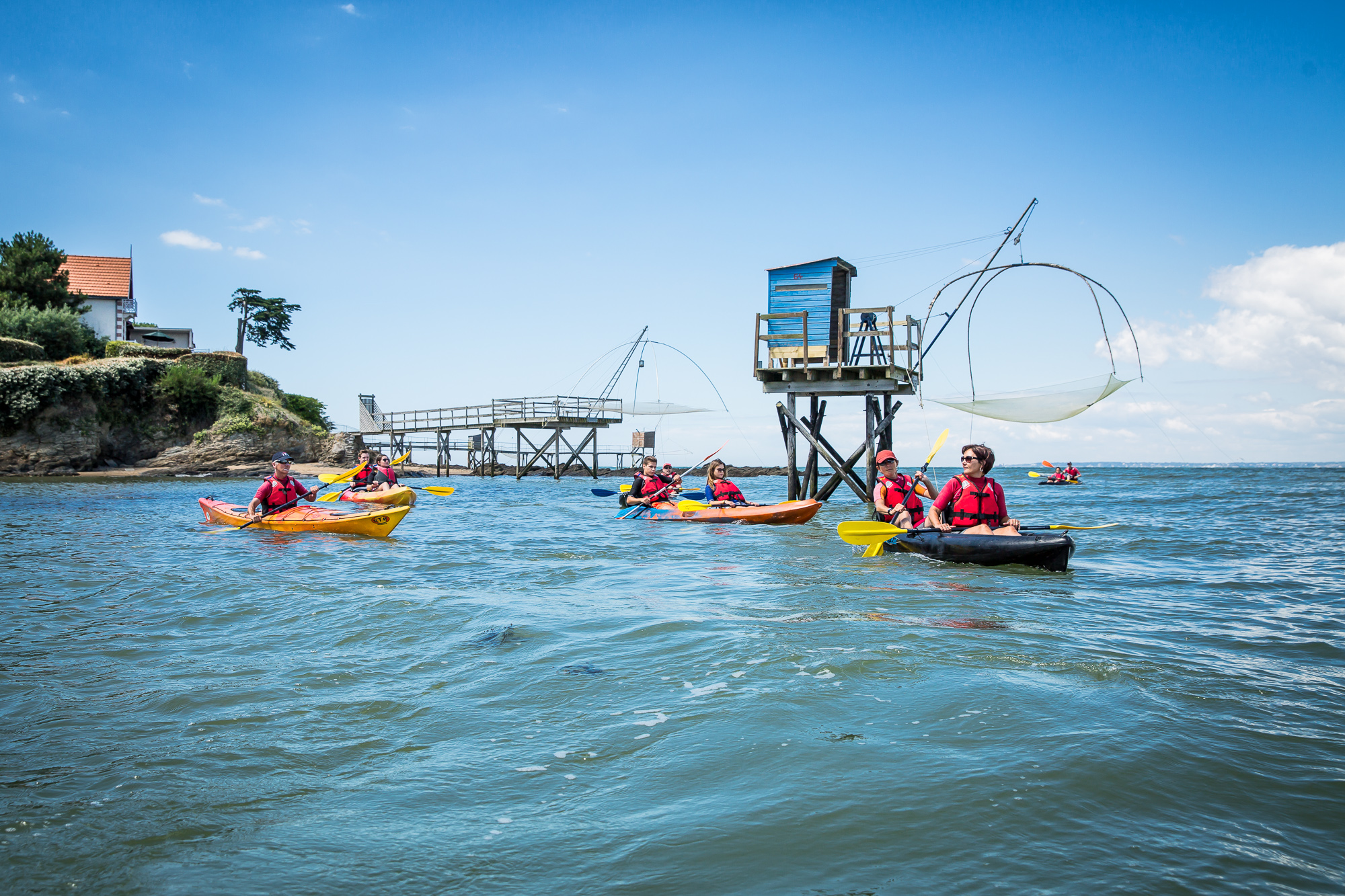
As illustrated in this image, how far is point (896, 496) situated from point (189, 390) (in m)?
35.8

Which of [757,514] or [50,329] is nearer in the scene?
[757,514]

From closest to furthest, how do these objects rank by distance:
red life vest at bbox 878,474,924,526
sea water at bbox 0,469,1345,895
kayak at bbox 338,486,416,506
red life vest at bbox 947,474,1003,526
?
sea water at bbox 0,469,1345,895, red life vest at bbox 947,474,1003,526, red life vest at bbox 878,474,924,526, kayak at bbox 338,486,416,506

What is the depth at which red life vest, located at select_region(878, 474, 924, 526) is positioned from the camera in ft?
38.3

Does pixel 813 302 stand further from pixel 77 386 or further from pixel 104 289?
pixel 104 289

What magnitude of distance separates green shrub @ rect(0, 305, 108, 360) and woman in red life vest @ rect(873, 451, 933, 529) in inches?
1516

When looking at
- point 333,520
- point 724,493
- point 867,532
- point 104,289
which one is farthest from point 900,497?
point 104,289

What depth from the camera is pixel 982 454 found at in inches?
368

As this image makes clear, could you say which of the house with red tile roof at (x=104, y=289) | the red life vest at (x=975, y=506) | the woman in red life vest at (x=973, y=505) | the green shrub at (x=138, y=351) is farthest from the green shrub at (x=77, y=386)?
the red life vest at (x=975, y=506)

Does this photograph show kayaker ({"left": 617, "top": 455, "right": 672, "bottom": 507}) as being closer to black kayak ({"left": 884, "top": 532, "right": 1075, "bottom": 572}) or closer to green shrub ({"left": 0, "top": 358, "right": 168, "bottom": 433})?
black kayak ({"left": 884, "top": 532, "right": 1075, "bottom": 572})

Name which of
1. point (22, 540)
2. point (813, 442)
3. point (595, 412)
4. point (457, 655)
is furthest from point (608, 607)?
point (595, 412)

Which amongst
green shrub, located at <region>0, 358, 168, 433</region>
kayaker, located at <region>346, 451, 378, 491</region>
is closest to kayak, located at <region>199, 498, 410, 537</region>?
kayaker, located at <region>346, 451, 378, 491</region>

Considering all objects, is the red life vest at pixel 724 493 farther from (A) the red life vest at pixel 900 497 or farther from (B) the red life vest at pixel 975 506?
(B) the red life vest at pixel 975 506

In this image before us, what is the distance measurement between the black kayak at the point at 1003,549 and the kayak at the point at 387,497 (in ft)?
39.1

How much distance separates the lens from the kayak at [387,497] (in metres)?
18.0
